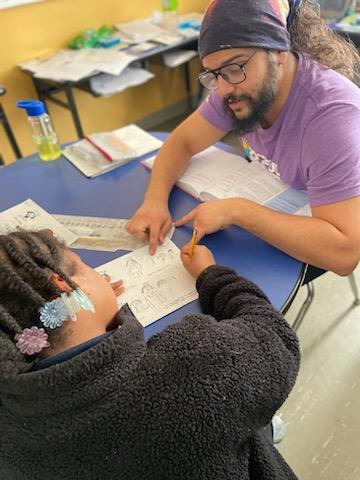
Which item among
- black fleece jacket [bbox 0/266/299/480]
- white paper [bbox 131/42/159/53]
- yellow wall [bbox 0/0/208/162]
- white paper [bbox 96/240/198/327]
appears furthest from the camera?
white paper [bbox 131/42/159/53]

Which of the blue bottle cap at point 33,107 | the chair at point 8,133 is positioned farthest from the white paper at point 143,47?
the blue bottle cap at point 33,107

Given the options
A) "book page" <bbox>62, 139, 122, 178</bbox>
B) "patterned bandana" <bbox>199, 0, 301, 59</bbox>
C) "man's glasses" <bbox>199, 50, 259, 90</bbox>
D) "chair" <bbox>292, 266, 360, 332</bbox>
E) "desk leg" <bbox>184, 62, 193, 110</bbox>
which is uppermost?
"patterned bandana" <bbox>199, 0, 301, 59</bbox>

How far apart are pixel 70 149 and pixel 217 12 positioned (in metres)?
0.72

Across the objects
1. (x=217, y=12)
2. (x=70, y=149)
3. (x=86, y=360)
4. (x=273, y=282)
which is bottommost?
(x=273, y=282)

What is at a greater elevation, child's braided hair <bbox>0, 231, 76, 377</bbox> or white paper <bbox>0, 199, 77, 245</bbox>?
child's braided hair <bbox>0, 231, 76, 377</bbox>

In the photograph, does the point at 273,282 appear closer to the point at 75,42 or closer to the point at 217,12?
the point at 217,12

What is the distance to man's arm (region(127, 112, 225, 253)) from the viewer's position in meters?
1.07

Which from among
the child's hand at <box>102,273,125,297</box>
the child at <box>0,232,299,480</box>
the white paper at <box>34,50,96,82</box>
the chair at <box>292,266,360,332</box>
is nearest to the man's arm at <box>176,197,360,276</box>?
the child's hand at <box>102,273,125,297</box>

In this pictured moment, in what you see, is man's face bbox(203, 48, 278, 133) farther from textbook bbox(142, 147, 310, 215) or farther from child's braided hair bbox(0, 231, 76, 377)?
child's braided hair bbox(0, 231, 76, 377)

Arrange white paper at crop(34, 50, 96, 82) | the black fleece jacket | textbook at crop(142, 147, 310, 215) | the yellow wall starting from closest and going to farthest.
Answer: the black fleece jacket
textbook at crop(142, 147, 310, 215)
white paper at crop(34, 50, 96, 82)
the yellow wall

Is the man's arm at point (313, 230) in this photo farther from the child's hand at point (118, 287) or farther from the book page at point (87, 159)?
the book page at point (87, 159)

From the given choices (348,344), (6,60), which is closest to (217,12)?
(348,344)

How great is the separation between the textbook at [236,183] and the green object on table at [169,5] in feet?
6.80

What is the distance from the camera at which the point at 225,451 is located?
23.3 inches
